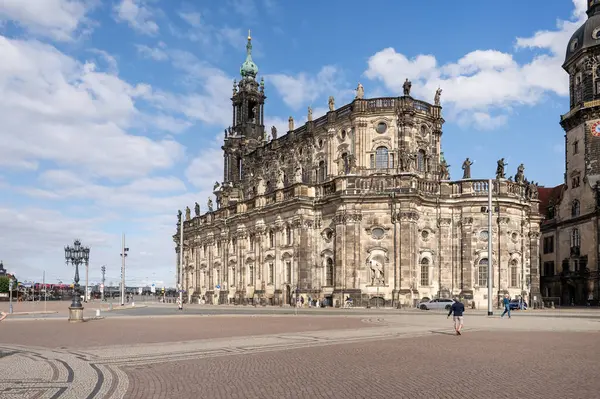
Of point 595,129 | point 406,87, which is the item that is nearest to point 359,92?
point 406,87

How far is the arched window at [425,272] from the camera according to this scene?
6053cm

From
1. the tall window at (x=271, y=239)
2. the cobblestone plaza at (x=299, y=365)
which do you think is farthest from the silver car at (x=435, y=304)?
the cobblestone plaza at (x=299, y=365)

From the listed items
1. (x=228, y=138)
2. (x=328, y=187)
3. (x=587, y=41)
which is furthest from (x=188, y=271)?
(x=587, y=41)

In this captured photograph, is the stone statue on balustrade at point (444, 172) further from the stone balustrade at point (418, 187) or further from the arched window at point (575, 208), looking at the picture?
the arched window at point (575, 208)

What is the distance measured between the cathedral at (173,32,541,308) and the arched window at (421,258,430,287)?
0.09 metres

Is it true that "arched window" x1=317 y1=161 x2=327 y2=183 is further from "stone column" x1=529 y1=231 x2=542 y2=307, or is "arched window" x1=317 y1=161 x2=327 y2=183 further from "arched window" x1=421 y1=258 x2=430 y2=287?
"stone column" x1=529 y1=231 x2=542 y2=307

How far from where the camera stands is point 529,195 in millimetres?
69375

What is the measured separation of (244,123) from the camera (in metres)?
89.7

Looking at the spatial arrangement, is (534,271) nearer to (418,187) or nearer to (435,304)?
(418,187)

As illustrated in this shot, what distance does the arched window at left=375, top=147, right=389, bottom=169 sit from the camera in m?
64.9

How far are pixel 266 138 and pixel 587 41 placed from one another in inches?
1652

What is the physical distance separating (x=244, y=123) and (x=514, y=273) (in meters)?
43.2

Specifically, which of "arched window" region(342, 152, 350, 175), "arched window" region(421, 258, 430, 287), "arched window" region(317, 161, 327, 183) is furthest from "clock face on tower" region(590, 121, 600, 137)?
"arched window" region(317, 161, 327, 183)

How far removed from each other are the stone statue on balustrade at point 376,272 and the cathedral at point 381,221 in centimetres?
9
